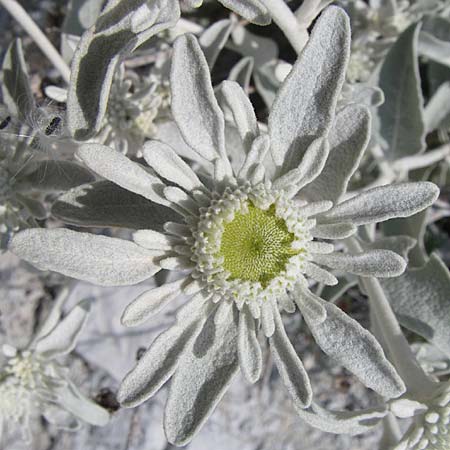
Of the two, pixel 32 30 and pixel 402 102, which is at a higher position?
pixel 402 102

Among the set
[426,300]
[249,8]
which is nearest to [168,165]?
[249,8]

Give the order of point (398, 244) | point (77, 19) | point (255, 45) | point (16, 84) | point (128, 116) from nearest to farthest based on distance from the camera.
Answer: point (398, 244) → point (16, 84) → point (128, 116) → point (77, 19) → point (255, 45)

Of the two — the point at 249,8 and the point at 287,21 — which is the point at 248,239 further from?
the point at 287,21

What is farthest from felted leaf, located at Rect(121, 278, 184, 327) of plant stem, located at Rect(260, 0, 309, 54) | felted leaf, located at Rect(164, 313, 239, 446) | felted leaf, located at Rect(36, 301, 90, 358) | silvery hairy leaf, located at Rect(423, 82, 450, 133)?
silvery hairy leaf, located at Rect(423, 82, 450, 133)

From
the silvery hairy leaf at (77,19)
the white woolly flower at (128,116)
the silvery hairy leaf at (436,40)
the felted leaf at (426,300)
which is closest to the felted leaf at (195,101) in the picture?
the white woolly flower at (128,116)

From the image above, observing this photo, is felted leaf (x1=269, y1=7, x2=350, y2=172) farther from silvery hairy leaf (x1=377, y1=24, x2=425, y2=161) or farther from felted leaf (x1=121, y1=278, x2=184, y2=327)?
silvery hairy leaf (x1=377, y1=24, x2=425, y2=161)

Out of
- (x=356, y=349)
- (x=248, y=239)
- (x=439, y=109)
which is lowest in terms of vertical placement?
(x=356, y=349)
